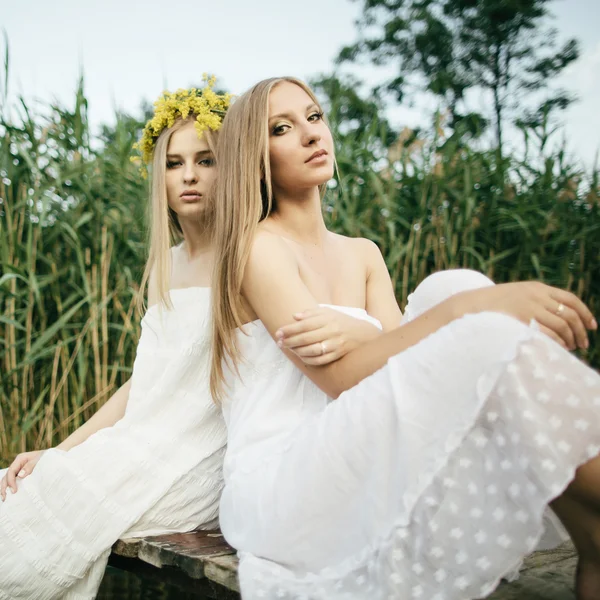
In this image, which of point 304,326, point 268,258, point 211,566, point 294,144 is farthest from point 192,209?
point 211,566

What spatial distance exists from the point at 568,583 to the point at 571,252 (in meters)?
2.59

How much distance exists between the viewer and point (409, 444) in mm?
1051

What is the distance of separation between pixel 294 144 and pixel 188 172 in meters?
0.42

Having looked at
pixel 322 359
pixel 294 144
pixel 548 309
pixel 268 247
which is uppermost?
pixel 294 144

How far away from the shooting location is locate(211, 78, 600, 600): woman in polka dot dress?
39.1 inches

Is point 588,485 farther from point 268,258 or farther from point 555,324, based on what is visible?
point 268,258

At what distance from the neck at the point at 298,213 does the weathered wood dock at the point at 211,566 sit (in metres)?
0.80

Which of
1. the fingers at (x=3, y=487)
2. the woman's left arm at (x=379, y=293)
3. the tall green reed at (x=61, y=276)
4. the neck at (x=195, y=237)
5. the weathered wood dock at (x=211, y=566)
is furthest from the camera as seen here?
the tall green reed at (x=61, y=276)

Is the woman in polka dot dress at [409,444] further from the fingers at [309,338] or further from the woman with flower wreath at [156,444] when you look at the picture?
the woman with flower wreath at [156,444]

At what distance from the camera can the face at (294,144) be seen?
1637mm

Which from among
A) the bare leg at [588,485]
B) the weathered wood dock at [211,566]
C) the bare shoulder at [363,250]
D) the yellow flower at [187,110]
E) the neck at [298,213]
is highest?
the yellow flower at [187,110]

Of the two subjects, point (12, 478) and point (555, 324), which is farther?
point (12, 478)

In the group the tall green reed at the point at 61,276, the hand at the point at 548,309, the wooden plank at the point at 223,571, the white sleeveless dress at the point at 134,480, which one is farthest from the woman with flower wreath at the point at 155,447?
the tall green reed at the point at 61,276

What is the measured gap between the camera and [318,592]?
1.15m
